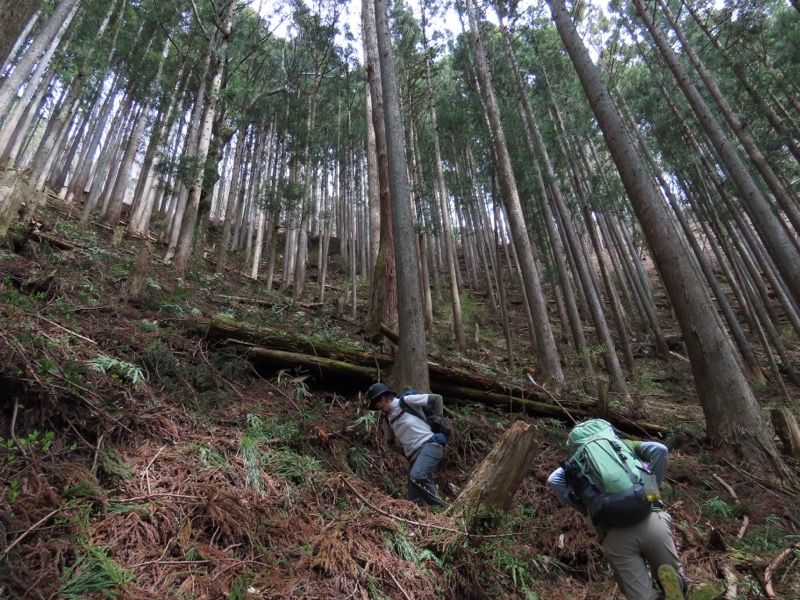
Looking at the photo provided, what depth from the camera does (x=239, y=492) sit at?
9.61 ft

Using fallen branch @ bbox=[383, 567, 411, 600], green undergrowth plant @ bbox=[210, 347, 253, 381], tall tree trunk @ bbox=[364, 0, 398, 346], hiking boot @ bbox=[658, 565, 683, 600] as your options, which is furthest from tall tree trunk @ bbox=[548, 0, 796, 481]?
green undergrowth plant @ bbox=[210, 347, 253, 381]

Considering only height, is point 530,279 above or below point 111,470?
above

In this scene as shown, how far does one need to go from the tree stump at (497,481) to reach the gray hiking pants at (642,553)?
89 cm

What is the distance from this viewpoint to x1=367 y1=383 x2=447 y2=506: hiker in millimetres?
3631

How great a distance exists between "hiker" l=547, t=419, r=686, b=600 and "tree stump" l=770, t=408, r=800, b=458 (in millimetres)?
4143

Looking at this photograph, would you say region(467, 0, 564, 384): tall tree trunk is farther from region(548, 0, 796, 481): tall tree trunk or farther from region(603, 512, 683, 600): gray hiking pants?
region(603, 512, 683, 600): gray hiking pants

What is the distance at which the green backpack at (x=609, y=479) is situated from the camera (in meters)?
2.33

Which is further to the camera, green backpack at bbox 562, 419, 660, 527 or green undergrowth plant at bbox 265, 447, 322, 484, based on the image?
green undergrowth plant at bbox 265, 447, 322, 484

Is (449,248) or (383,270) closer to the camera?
(383,270)

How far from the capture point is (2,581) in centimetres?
161

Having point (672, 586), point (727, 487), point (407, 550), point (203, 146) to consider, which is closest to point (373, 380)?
point (407, 550)

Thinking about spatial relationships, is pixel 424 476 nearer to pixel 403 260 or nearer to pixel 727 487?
pixel 403 260

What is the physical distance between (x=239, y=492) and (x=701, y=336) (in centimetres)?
595

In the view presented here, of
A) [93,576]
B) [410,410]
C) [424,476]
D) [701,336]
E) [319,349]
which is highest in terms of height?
[319,349]
